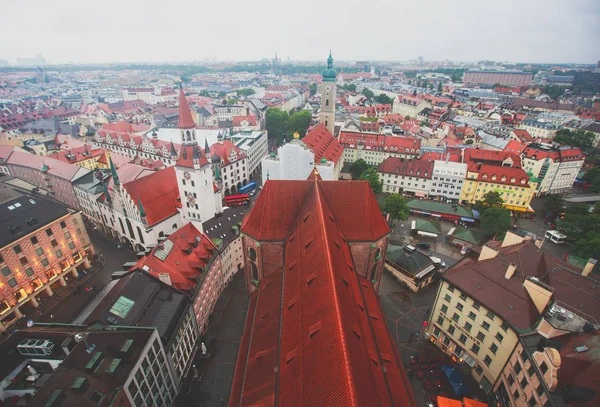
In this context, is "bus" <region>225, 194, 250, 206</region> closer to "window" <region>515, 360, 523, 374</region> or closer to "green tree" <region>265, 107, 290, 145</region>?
"window" <region>515, 360, 523, 374</region>

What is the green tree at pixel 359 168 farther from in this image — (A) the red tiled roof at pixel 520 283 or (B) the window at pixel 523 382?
(B) the window at pixel 523 382

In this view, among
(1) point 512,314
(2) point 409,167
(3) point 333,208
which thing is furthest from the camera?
(2) point 409,167

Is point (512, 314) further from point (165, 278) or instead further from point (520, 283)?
point (165, 278)

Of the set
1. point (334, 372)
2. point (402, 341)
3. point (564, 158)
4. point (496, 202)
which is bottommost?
point (402, 341)

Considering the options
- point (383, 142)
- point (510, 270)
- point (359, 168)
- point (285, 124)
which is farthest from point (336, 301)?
point (285, 124)

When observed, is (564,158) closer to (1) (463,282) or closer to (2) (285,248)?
(1) (463,282)

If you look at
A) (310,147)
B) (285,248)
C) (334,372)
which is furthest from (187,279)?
(310,147)

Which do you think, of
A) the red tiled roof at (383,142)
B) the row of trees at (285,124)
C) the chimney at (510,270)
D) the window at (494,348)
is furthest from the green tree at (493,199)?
the row of trees at (285,124)
